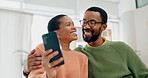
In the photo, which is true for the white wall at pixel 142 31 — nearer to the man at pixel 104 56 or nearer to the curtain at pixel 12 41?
the curtain at pixel 12 41

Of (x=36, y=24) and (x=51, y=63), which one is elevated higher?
(x=36, y=24)

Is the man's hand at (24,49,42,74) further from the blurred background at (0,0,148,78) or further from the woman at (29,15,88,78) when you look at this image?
the blurred background at (0,0,148,78)

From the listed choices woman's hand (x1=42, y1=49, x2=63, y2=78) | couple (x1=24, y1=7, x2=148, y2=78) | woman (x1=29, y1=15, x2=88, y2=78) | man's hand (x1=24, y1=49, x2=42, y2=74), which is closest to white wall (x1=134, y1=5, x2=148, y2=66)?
couple (x1=24, y1=7, x2=148, y2=78)

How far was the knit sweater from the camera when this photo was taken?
112cm


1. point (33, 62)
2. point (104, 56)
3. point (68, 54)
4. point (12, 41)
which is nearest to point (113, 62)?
point (104, 56)

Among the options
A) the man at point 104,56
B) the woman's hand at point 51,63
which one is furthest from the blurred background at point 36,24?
the woman's hand at point 51,63

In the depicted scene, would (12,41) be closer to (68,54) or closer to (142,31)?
(142,31)

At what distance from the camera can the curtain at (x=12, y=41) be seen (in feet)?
10.0

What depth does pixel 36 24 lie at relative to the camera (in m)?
3.46

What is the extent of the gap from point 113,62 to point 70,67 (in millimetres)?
347

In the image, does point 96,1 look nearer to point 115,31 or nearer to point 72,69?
point 115,31

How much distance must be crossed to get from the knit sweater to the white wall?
2.18 metres

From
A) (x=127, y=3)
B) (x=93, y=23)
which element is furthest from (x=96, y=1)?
(x=93, y=23)

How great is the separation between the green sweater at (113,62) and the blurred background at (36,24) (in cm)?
179
